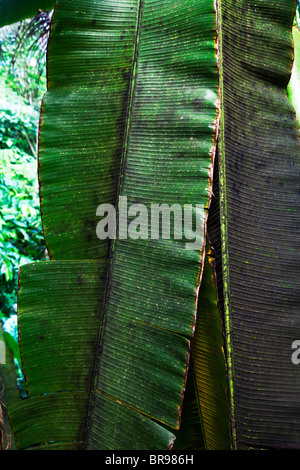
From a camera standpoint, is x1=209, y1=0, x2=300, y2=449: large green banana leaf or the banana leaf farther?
the banana leaf

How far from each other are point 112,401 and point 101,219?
345mm

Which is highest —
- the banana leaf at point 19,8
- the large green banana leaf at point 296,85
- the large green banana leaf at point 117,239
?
the banana leaf at point 19,8

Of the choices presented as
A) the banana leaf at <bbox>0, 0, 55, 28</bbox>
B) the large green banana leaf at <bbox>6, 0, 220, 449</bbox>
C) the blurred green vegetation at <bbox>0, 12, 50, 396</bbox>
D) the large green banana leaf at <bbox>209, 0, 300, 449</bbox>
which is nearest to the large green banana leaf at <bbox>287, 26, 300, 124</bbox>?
the large green banana leaf at <bbox>209, 0, 300, 449</bbox>

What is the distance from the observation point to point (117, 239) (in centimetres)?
75

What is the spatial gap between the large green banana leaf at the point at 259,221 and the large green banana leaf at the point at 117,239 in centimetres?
11

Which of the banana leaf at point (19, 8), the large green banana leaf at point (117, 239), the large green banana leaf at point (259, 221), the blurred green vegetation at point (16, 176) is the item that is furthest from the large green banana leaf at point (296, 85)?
the blurred green vegetation at point (16, 176)

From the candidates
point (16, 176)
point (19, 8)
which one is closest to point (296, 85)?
point (19, 8)

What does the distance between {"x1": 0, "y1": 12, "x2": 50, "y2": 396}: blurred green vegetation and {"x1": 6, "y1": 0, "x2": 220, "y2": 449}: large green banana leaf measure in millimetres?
1573

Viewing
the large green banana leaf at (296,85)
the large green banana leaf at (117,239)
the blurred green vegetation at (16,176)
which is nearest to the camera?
the large green banana leaf at (117,239)

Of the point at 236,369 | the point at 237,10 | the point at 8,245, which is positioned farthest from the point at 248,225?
the point at 8,245

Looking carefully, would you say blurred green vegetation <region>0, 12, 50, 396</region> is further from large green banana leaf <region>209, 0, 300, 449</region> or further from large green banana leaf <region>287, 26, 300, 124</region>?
large green banana leaf <region>209, 0, 300, 449</region>

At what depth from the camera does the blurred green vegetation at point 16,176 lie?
255 cm

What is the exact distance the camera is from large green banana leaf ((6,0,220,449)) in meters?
0.68

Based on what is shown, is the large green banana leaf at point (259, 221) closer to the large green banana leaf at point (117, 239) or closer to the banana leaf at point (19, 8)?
the large green banana leaf at point (117, 239)
